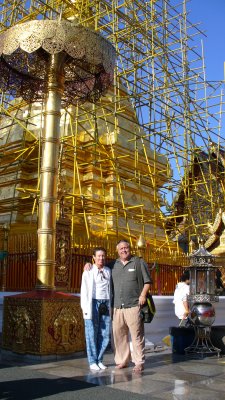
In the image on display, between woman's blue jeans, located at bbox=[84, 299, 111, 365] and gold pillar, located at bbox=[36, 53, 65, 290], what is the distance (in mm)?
1011

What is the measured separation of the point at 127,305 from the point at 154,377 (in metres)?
0.84

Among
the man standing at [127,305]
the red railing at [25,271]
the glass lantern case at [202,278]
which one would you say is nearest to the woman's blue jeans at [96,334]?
the man standing at [127,305]

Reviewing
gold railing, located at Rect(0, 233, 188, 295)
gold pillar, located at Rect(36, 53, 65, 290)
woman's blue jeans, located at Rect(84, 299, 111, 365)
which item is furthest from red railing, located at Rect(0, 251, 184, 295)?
woman's blue jeans, located at Rect(84, 299, 111, 365)

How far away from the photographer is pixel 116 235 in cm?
1350

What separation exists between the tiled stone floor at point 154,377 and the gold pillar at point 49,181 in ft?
3.83

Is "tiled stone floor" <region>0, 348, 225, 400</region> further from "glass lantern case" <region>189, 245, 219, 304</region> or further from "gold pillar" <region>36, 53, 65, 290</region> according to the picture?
"gold pillar" <region>36, 53, 65, 290</region>

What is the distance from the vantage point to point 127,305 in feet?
18.3

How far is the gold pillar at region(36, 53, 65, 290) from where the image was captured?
21.1 feet

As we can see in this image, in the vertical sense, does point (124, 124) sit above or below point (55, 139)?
above

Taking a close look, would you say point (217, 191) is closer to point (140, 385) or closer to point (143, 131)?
point (143, 131)

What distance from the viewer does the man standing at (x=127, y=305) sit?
5539mm

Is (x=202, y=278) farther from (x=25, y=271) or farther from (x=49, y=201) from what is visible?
(x=25, y=271)

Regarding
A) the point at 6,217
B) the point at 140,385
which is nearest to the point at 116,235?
the point at 6,217

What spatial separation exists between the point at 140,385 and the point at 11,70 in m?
5.02
